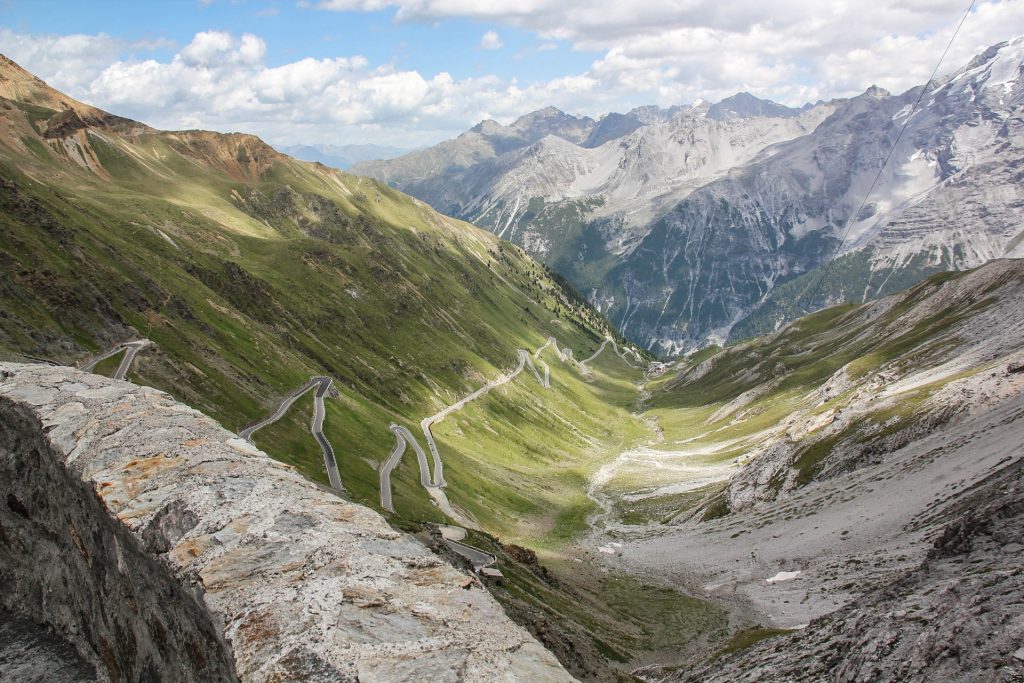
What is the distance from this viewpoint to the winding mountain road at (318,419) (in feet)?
278

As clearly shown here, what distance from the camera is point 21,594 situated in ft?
66.3

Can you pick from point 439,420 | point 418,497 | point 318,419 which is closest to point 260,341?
point 318,419

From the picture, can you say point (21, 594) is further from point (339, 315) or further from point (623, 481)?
point (339, 315)

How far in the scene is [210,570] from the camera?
1503cm

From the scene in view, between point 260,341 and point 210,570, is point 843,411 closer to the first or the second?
point 260,341

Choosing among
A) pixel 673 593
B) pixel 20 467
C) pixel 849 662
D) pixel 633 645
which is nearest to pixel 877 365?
pixel 673 593

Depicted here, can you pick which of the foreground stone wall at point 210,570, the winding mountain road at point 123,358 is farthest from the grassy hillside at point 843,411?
the foreground stone wall at point 210,570

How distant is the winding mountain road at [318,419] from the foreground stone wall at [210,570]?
55109 millimetres

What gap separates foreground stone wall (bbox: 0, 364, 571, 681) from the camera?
1381 centimetres

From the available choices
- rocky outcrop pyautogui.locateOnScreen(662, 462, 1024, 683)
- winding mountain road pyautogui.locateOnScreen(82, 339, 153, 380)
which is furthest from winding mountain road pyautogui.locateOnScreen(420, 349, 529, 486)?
rocky outcrop pyautogui.locateOnScreen(662, 462, 1024, 683)

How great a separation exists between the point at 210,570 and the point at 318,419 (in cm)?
9185

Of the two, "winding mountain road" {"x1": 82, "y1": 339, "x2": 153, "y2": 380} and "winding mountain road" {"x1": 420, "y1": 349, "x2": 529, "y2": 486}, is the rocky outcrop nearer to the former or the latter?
"winding mountain road" {"x1": 420, "y1": 349, "x2": 529, "y2": 486}

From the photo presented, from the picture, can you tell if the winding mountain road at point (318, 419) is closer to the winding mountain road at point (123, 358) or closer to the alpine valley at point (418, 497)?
the alpine valley at point (418, 497)

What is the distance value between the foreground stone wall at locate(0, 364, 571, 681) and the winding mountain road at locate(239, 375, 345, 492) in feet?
181
